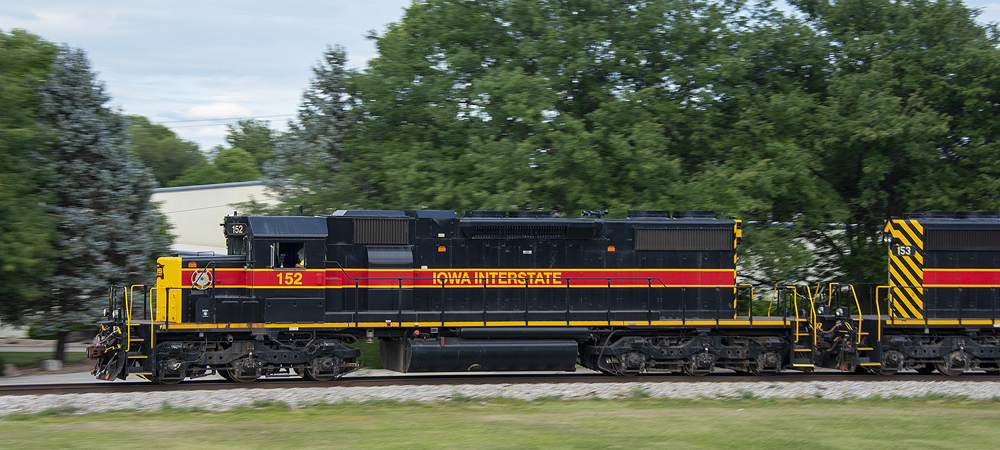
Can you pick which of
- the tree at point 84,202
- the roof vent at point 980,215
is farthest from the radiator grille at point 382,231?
the roof vent at point 980,215

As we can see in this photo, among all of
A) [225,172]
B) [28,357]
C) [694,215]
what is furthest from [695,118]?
[225,172]

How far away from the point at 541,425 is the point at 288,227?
19.1ft

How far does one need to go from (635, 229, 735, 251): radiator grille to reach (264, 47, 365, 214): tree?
24.2 feet

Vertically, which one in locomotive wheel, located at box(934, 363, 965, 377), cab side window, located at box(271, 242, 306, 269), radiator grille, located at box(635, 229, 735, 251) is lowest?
locomotive wheel, located at box(934, 363, 965, 377)

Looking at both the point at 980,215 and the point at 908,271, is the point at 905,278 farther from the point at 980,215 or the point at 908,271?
the point at 980,215

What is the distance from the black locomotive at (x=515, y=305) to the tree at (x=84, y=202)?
4.38 meters

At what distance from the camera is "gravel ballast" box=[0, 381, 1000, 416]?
35.7 ft

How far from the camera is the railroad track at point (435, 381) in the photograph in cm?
1223

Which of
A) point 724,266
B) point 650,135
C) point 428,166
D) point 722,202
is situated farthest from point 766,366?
point 428,166

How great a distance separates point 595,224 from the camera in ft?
46.4

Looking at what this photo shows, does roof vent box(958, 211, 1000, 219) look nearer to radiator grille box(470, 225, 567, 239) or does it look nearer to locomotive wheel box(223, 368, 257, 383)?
radiator grille box(470, 225, 567, 239)

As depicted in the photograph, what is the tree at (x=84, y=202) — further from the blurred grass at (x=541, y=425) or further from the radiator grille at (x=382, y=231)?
the blurred grass at (x=541, y=425)

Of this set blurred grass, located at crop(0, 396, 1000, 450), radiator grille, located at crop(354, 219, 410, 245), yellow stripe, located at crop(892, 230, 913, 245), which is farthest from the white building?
yellow stripe, located at crop(892, 230, 913, 245)

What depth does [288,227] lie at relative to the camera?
42.5 feet
